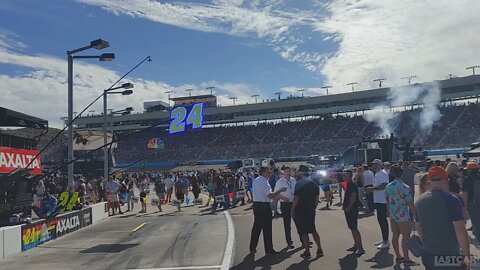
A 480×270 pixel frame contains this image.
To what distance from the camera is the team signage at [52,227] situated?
11.9 m

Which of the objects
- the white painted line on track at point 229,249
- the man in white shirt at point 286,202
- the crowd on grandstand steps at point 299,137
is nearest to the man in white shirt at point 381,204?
the man in white shirt at point 286,202

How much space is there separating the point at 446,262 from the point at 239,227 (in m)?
10.3

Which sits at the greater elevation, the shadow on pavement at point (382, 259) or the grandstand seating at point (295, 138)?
the grandstand seating at point (295, 138)

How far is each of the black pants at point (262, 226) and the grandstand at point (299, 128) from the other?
166ft

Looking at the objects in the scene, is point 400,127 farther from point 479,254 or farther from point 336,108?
point 479,254

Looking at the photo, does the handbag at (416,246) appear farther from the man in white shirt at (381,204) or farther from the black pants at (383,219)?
the black pants at (383,219)

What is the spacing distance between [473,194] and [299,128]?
68123mm

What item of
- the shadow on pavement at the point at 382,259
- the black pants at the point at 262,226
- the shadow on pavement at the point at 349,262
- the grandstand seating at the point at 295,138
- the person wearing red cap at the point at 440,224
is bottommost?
the shadow on pavement at the point at 349,262

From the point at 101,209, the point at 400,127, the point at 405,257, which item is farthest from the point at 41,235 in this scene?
the point at 400,127

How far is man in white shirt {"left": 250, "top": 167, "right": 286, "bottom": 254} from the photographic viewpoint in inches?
380

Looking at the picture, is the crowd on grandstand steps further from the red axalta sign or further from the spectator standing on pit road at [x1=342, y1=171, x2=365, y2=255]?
the spectator standing on pit road at [x1=342, y1=171, x2=365, y2=255]

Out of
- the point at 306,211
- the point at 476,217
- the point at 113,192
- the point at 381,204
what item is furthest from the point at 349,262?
the point at 113,192

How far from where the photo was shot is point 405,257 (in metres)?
7.93

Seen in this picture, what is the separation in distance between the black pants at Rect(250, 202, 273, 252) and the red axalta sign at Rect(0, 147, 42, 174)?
19.7 feet
